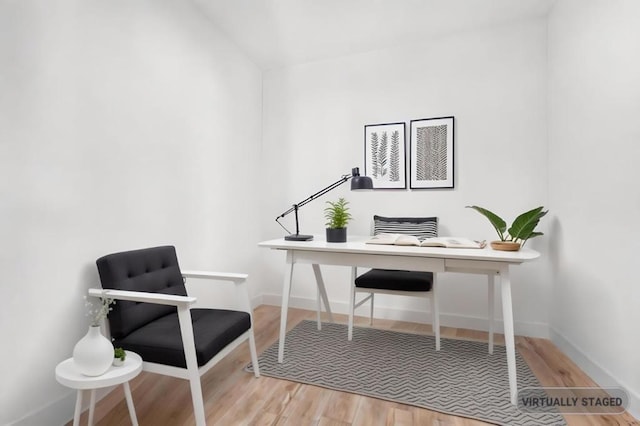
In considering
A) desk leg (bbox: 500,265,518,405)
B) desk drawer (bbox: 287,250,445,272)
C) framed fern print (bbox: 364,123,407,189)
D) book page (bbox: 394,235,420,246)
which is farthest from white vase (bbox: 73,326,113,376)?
framed fern print (bbox: 364,123,407,189)

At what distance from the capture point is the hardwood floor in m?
1.61

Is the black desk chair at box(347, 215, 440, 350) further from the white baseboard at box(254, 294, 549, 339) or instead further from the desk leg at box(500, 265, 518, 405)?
the desk leg at box(500, 265, 518, 405)

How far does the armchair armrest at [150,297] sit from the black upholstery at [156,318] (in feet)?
0.23

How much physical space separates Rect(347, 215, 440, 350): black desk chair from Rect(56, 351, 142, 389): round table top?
5.07ft

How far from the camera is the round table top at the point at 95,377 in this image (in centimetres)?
125

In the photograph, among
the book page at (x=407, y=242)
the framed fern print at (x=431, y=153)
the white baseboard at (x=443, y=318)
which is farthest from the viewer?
the framed fern print at (x=431, y=153)

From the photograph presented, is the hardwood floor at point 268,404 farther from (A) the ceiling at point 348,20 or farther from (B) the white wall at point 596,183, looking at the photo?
(A) the ceiling at point 348,20

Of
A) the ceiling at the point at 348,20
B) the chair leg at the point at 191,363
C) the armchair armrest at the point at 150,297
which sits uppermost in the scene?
the ceiling at the point at 348,20

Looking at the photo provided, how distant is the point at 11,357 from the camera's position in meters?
1.41

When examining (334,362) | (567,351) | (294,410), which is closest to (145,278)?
(294,410)

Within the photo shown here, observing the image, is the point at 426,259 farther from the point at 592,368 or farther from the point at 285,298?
the point at 592,368

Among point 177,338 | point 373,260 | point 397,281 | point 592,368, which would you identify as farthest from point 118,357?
point 592,368

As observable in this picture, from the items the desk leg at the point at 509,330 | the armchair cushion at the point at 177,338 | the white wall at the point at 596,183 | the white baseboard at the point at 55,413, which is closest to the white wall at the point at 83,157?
the white baseboard at the point at 55,413

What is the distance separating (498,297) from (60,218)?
122 inches
